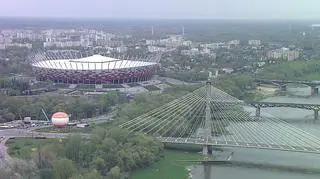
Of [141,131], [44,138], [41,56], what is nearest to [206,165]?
[141,131]

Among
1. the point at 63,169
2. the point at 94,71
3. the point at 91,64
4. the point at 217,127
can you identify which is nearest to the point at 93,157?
the point at 63,169

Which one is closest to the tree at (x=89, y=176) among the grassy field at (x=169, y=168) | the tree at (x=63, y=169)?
the tree at (x=63, y=169)

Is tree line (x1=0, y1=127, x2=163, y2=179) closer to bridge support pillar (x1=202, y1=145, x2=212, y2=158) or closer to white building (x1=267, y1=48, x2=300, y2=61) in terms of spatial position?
bridge support pillar (x1=202, y1=145, x2=212, y2=158)

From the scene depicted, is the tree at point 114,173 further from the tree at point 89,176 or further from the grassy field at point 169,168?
the grassy field at point 169,168

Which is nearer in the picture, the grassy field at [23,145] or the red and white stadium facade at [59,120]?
the grassy field at [23,145]

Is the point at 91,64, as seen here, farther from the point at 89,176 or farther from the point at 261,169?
the point at 89,176
